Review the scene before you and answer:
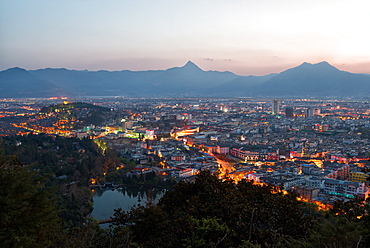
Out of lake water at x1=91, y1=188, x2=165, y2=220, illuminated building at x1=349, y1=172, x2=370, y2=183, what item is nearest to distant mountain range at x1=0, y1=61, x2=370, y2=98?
illuminated building at x1=349, y1=172, x2=370, y2=183

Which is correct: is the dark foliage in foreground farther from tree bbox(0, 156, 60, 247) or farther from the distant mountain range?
the distant mountain range

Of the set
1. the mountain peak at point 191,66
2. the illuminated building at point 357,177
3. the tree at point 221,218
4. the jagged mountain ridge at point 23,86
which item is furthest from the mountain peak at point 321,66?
the tree at point 221,218

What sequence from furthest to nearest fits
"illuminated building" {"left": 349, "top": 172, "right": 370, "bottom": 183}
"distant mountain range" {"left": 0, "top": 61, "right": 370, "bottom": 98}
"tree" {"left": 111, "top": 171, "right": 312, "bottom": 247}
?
"distant mountain range" {"left": 0, "top": 61, "right": 370, "bottom": 98} < "illuminated building" {"left": 349, "top": 172, "right": 370, "bottom": 183} < "tree" {"left": 111, "top": 171, "right": 312, "bottom": 247}

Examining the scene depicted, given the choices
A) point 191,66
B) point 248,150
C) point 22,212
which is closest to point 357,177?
point 248,150

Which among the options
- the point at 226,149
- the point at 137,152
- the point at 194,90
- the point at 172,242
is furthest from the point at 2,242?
the point at 194,90

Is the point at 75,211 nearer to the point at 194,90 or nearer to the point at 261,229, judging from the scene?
the point at 261,229

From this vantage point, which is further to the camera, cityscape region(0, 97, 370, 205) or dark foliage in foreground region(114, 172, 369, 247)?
cityscape region(0, 97, 370, 205)

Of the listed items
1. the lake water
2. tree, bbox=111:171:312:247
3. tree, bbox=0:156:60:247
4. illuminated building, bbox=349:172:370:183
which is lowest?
the lake water
